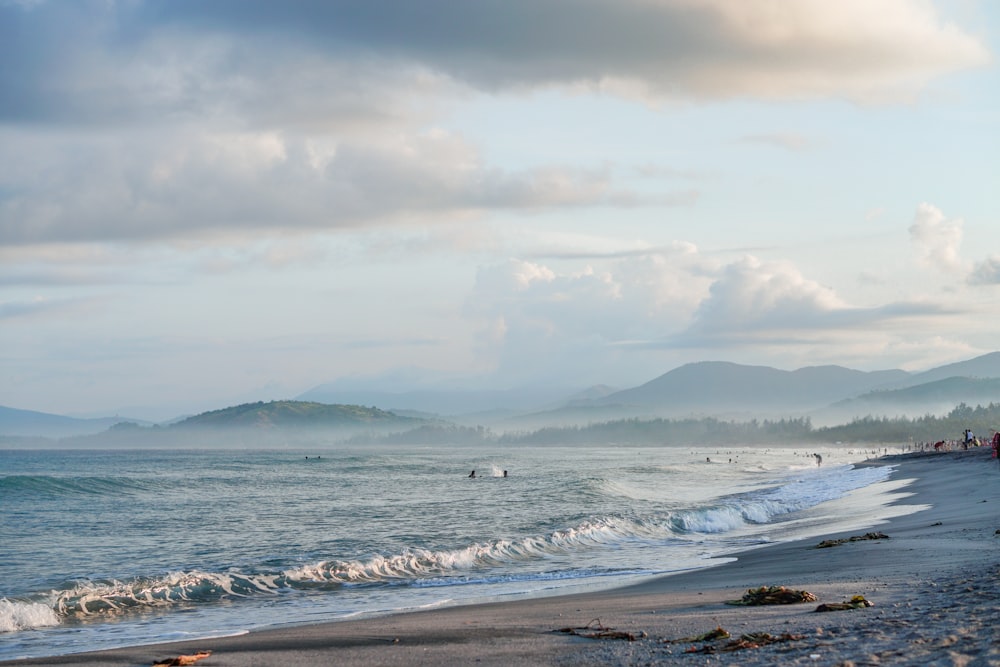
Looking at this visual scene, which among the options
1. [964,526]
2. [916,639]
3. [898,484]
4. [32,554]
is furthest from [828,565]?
[898,484]

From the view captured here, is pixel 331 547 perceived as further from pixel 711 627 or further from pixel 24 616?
pixel 711 627

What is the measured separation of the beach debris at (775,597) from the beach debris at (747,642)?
8.97 ft

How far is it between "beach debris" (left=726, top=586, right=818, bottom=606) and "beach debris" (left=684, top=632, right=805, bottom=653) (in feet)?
8.97

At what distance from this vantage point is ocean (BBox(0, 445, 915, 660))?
55.5 feet

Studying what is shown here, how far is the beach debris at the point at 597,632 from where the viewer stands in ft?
36.1

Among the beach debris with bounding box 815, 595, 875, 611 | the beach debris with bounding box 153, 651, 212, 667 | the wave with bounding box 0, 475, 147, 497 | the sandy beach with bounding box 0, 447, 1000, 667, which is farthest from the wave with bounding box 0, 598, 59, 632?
the wave with bounding box 0, 475, 147, 497

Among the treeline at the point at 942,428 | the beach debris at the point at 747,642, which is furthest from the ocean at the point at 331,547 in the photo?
the treeline at the point at 942,428

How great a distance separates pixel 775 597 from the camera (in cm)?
1262

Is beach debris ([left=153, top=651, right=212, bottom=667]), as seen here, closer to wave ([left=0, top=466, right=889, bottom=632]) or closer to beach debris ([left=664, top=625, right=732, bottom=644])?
beach debris ([left=664, top=625, right=732, bottom=644])

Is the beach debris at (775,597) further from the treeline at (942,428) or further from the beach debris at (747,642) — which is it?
the treeline at (942,428)

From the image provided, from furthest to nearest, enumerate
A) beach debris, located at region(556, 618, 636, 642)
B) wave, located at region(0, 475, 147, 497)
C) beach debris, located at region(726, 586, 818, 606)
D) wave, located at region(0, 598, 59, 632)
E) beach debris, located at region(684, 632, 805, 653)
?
1. wave, located at region(0, 475, 147, 497)
2. wave, located at region(0, 598, 59, 632)
3. beach debris, located at region(726, 586, 818, 606)
4. beach debris, located at region(556, 618, 636, 642)
5. beach debris, located at region(684, 632, 805, 653)

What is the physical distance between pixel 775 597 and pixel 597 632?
109 inches

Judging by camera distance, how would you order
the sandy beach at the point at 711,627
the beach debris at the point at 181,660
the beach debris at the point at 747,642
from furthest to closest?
the beach debris at the point at 181,660
the beach debris at the point at 747,642
the sandy beach at the point at 711,627

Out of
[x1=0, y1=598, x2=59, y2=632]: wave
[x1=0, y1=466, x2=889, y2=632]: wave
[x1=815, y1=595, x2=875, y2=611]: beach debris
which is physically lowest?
[x1=0, y1=466, x2=889, y2=632]: wave
